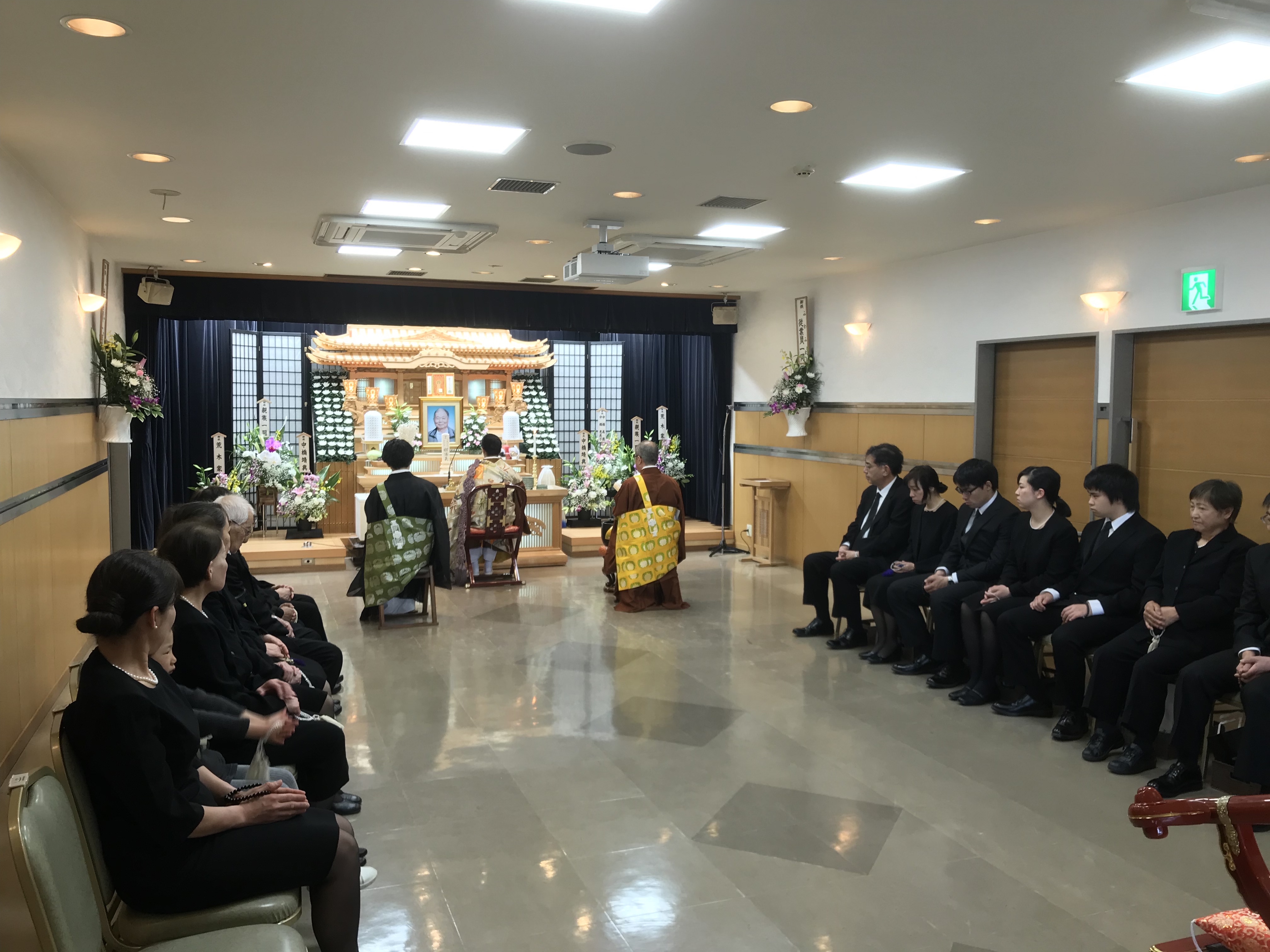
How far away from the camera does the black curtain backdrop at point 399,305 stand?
29.4 ft

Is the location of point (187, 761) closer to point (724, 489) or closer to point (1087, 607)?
point (1087, 607)

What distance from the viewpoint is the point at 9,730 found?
169 inches

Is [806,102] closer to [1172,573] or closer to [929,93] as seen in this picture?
[929,93]

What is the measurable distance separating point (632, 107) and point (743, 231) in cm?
298

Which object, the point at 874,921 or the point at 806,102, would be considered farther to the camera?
the point at 806,102

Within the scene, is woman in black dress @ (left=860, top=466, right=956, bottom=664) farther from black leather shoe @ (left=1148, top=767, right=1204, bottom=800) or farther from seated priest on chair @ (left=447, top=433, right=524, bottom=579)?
seated priest on chair @ (left=447, top=433, right=524, bottom=579)

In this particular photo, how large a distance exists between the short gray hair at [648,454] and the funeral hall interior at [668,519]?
2 centimetres

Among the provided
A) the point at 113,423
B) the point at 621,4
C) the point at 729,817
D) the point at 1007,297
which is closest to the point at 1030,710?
the point at 729,817

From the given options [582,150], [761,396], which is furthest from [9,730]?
[761,396]

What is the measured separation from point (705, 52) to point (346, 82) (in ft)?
4.42

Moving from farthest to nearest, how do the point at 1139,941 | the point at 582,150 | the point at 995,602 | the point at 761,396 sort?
the point at 761,396, the point at 995,602, the point at 582,150, the point at 1139,941

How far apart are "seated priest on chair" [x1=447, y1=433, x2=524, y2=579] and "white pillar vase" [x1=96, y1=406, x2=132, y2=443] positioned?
2594mm

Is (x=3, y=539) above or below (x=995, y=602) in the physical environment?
above

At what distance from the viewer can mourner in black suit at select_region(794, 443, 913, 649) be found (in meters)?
6.48
